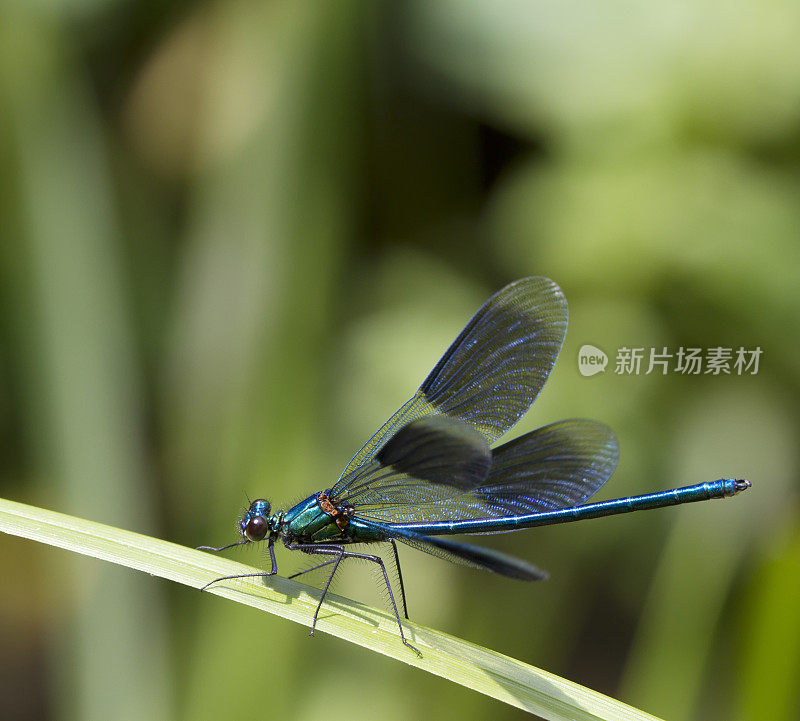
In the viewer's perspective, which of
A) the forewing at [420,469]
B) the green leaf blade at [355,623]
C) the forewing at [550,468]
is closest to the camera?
the green leaf blade at [355,623]

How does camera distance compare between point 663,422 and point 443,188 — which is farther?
point 443,188

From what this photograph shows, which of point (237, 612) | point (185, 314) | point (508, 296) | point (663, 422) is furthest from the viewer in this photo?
point (185, 314)

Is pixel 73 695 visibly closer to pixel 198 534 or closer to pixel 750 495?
pixel 198 534

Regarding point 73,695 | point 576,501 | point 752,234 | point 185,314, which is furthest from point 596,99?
point 73,695
